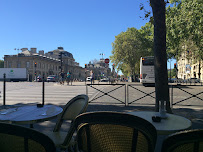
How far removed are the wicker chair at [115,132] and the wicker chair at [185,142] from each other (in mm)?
182

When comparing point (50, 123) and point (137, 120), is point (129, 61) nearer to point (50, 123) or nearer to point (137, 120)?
point (50, 123)

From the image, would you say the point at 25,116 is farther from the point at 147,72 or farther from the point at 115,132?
the point at 147,72

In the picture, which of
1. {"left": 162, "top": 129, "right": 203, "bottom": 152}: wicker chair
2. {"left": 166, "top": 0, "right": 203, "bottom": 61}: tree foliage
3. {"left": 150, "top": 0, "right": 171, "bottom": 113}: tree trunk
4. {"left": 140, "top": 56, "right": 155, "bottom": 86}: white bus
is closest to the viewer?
{"left": 162, "top": 129, "right": 203, "bottom": 152}: wicker chair

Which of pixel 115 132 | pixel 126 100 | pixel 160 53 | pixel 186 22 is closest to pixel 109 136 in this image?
pixel 115 132

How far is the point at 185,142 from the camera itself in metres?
1.15

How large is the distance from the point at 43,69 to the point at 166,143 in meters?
77.9

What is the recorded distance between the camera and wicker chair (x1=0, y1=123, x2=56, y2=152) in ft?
4.18

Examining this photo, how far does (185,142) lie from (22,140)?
118 centimetres

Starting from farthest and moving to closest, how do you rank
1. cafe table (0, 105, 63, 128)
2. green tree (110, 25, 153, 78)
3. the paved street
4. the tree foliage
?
green tree (110, 25, 153, 78) → the tree foliage → the paved street → cafe table (0, 105, 63, 128)

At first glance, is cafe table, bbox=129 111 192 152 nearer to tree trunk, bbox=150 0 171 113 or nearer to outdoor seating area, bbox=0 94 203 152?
outdoor seating area, bbox=0 94 203 152

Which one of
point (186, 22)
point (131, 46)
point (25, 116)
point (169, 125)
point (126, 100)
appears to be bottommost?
point (126, 100)

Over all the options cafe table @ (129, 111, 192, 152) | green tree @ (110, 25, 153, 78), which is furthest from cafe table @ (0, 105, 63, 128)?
green tree @ (110, 25, 153, 78)

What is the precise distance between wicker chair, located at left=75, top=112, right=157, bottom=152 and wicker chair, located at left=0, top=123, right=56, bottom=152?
13.6 inches

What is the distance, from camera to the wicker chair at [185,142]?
113cm
